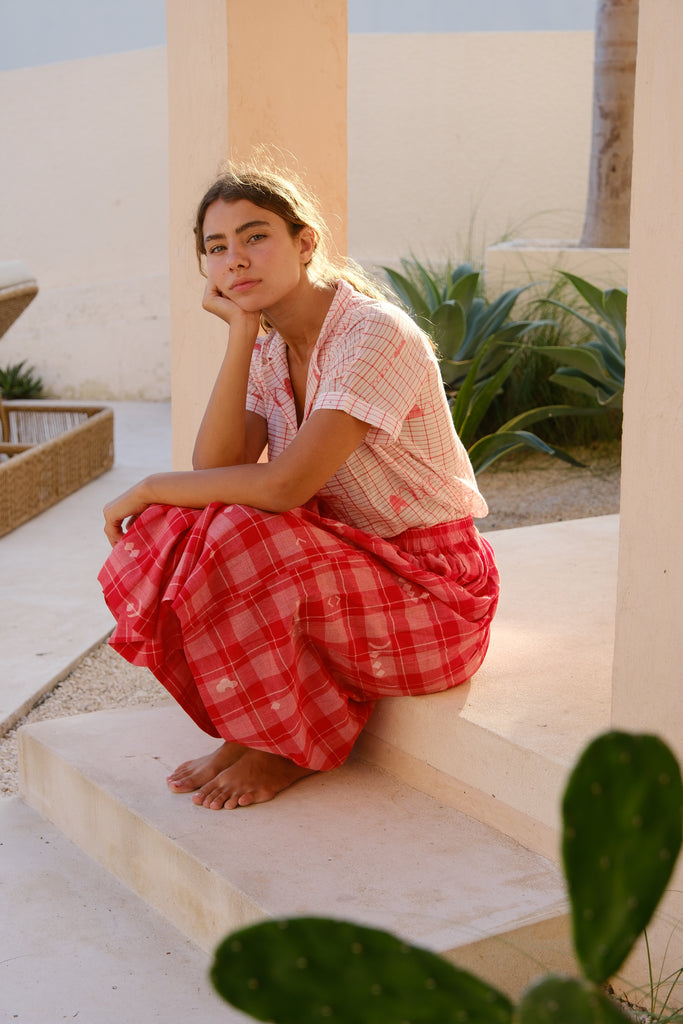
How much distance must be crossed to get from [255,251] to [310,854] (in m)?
1.02

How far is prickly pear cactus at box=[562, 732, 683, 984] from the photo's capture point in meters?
0.69

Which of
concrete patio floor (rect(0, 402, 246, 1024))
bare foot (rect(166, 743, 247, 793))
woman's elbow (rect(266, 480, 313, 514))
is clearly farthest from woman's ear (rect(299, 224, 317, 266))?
concrete patio floor (rect(0, 402, 246, 1024))

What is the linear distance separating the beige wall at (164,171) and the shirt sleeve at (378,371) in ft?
21.2

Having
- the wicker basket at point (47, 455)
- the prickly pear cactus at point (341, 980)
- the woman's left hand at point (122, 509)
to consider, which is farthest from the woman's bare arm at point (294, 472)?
the wicker basket at point (47, 455)

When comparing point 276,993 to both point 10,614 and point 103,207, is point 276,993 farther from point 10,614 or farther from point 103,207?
point 103,207

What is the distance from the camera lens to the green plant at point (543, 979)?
68 centimetres

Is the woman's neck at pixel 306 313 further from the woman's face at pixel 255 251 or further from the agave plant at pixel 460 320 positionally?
the agave plant at pixel 460 320

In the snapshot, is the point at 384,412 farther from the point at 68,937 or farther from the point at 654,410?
the point at 68,937

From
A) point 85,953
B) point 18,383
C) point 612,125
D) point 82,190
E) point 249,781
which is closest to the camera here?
point 85,953

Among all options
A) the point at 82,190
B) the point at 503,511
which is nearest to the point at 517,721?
the point at 503,511

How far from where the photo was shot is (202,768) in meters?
2.13

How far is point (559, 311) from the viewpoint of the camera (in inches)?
224

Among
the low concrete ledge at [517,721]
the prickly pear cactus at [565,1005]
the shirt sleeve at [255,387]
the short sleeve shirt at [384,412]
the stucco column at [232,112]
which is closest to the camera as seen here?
the prickly pear cactus at [565,1005]

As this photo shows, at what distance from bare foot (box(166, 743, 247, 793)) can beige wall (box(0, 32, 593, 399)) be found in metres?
6.46
